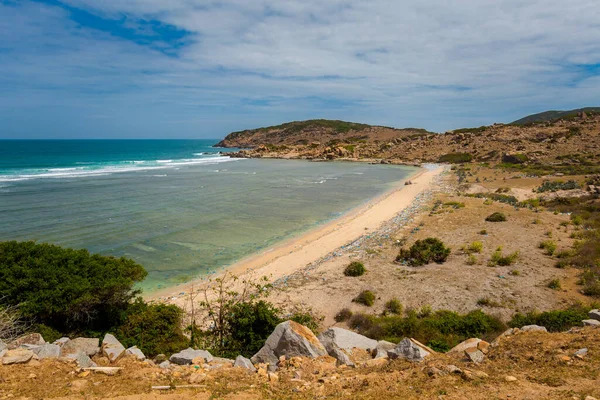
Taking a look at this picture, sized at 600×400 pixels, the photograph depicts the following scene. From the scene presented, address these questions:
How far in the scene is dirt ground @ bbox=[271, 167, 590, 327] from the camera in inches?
460

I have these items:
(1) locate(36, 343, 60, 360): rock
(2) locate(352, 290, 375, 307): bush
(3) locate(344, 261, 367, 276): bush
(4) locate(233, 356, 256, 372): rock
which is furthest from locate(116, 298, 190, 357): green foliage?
(3) locate(344, 261, 367, 276): bush

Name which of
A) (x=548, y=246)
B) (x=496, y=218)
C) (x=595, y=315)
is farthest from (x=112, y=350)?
(x=496, y=218)

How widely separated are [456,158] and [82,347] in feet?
264

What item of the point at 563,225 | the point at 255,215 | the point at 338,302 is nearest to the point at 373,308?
the point at 338,302

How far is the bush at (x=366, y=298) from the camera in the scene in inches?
467

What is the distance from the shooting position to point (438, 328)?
9.62m

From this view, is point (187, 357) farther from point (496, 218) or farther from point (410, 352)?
point (496, 218)

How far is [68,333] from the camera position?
8.49 m

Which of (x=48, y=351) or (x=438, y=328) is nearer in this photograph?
(x=48, y=351)

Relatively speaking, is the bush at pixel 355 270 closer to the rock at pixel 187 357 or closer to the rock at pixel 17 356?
the rock at pixel 187 357

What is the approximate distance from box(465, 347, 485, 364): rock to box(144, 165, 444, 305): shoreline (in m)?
8.64

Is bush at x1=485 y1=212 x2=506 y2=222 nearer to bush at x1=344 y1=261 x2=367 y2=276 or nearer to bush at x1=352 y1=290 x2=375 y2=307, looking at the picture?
bush at x1=344 y1=261 x2=367 y2=276

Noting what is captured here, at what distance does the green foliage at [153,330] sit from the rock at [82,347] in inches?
49.6

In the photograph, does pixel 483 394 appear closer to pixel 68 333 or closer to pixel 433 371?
pixel 433 371
